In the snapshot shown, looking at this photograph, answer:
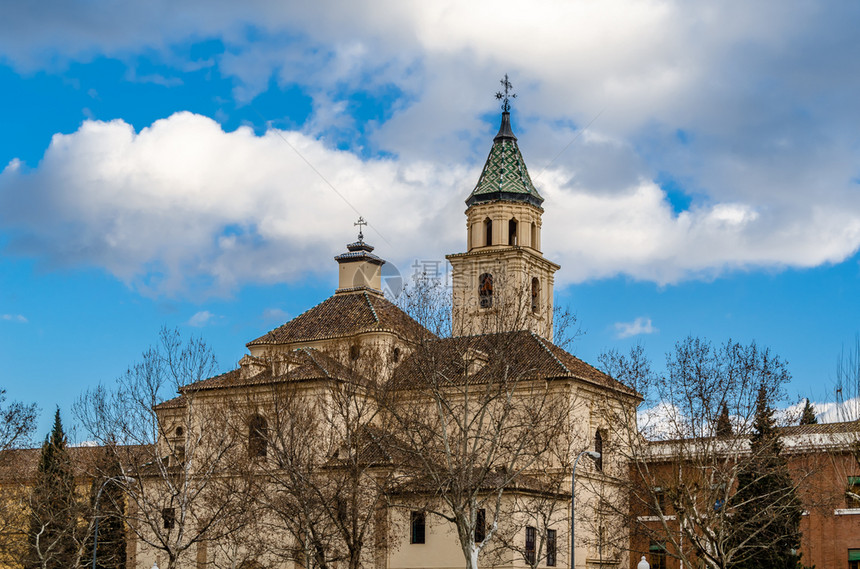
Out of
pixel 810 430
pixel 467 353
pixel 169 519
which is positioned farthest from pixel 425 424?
pixel 810 430

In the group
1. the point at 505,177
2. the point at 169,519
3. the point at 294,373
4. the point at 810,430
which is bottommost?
the point at 169,519

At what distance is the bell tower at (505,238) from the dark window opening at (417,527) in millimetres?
15109

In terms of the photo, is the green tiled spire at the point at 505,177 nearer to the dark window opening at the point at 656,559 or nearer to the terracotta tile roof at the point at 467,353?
the terracotta tile roof at the point at 467,353

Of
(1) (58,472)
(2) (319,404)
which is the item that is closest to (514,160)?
(2) (319,404)

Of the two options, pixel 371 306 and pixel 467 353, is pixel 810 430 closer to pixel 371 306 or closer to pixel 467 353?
pixel 467 353

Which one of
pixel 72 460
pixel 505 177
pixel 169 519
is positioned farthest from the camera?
pixel 505 177

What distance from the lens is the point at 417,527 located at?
52906mm

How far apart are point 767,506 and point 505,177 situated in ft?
95.3

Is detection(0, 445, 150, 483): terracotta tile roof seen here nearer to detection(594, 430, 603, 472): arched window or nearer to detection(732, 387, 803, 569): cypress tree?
detection(594, 430, 603, 472): arched window

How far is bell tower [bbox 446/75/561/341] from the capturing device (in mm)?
65312

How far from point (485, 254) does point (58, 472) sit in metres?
28.1

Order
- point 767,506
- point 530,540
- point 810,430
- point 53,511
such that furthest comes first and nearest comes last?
point 53,511, point 810,430, point 530,540, point 767,506

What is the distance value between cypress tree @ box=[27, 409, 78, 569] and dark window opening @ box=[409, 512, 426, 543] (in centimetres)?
1623

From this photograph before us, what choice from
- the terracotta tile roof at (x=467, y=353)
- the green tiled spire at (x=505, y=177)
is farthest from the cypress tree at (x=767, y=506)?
the green tiled spire at (x=505, y=177)
